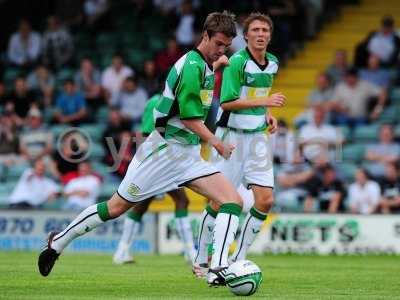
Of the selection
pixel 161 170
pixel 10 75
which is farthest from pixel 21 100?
pixel 161 170

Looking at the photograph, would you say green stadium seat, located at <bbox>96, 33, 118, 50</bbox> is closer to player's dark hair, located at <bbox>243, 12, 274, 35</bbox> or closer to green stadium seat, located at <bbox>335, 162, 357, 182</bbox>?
green stadium seat, located at <bbox>335, 162, 357, 182</bbox>

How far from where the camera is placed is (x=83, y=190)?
19875 mm

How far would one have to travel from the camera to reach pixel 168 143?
1076 cm

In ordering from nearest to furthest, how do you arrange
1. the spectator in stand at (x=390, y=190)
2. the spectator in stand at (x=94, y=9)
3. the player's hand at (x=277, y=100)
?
the player's hand at (x=277, y=100)
the spectator in stand at (x=390, y=190)
the spectator in stand at (x=94, y=9)

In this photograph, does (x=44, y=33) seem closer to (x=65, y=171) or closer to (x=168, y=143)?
(x=65, y=171)

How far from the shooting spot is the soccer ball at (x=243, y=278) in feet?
33.0

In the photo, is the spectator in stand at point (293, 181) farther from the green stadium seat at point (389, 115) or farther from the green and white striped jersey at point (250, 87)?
the green and white striped jersey at point (250, 87)

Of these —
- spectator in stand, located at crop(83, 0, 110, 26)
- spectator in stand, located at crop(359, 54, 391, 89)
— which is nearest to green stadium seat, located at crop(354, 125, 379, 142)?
spectator in stand, located at crop(359, 54, 391, 89)

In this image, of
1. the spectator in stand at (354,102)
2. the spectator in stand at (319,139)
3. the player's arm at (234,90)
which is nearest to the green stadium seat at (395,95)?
the spectator in stand at (354,102)

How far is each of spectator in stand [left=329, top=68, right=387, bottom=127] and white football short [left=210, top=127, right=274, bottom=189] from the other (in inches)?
334

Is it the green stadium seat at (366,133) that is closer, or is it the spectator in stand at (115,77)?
the green stadium seat at (366,133)

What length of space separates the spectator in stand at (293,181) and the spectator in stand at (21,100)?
18.9 feet

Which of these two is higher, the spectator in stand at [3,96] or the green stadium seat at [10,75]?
the green stadium seat at [10,75]

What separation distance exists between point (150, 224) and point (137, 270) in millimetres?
5239
